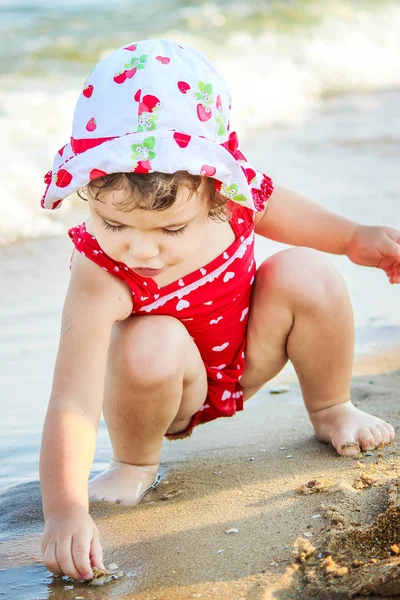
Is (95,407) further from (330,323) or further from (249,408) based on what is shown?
(249,408)

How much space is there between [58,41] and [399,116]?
4.43 m

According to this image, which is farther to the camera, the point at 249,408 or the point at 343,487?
the point at 249,408

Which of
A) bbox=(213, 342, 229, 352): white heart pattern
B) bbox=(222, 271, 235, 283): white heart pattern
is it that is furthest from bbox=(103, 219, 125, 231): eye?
bbox=(213, 342, 229, 352): white heart pattern

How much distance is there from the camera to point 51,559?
1937mm

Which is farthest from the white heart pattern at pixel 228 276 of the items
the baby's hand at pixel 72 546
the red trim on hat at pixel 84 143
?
the baby's hand at pixel 72 546

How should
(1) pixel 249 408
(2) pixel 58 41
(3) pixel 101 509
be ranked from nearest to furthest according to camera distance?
(3) pixel 101 509, (1) pixel 249 408, (2) pixel 58 41

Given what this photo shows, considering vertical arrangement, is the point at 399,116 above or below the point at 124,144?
below

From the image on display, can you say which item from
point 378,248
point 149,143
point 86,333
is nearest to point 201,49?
point 378,248

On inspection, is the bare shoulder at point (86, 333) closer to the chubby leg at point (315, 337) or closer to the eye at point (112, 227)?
the eye at point (112, 227)

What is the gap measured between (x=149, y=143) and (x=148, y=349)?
0.57 meters

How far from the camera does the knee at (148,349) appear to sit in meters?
2.32

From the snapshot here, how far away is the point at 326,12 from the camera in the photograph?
12.8m

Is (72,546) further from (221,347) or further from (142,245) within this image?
(221,347)

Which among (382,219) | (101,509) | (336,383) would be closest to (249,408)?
(336,383)
